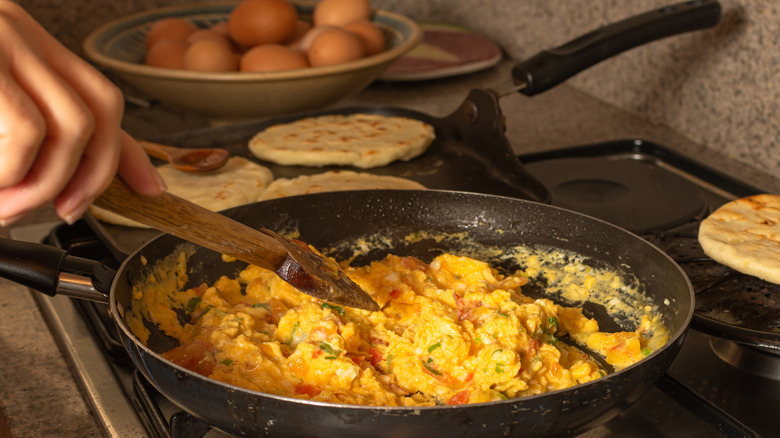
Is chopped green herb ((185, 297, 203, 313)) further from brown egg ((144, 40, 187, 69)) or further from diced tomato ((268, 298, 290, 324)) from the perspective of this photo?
brown egg ((144, 40, 187, 69))

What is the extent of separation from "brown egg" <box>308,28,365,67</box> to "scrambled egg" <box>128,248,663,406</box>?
894 millimetres

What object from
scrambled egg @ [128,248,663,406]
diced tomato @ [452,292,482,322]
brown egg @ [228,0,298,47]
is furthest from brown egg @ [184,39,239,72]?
diced tomato @ [452,292,482,322]

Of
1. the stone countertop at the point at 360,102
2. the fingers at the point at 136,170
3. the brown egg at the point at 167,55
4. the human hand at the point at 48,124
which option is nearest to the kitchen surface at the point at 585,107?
the stone countertop at the point at 360,102

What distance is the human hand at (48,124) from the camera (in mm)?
529

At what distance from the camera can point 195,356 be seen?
38.5 inches

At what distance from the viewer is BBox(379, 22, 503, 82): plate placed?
2436mm

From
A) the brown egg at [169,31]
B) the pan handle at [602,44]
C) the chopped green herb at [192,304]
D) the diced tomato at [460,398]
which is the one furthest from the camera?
the brown egg at [169,31]

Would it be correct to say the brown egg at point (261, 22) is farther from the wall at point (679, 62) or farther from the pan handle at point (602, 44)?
the pan handle at point (602, 44)

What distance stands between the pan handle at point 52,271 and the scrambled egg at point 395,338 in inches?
2.8

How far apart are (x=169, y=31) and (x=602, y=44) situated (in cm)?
126

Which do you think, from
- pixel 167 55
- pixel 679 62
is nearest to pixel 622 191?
pixel 679 62

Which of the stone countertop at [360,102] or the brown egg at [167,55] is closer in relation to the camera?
the stone countertop at [360,102]

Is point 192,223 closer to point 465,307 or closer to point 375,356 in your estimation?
point 375,356

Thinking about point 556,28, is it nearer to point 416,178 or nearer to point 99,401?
point 416,178
